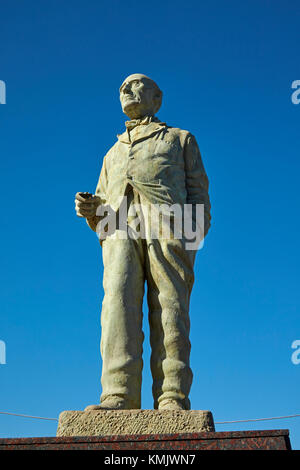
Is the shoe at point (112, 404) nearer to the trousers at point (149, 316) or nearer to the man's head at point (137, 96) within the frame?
the trousers at point (149, 316)

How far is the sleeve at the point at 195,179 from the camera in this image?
7.63 meters

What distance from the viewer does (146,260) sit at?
23.6 feet

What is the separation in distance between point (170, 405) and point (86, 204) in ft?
8.58

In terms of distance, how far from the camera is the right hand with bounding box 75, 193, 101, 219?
7438mm

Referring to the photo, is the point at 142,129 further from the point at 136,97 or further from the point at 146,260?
the point at 146,260

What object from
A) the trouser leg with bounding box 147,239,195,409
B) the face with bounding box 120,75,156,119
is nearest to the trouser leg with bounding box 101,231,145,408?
the trouser leg with bounding box 147,239,195,409

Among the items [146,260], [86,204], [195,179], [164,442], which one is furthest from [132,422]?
[195,179]

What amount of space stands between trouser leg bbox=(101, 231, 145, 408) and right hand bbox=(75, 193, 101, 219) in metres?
0.48

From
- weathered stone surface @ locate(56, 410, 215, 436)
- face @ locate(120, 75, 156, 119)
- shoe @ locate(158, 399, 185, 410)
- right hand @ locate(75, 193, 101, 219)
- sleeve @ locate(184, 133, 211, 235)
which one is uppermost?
face @ locate(120, 75, 156, 119)

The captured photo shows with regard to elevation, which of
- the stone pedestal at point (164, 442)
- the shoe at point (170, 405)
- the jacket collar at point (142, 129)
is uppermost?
A: the jacket collar at point (142, 129)

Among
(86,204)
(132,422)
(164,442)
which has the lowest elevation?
(164,442)

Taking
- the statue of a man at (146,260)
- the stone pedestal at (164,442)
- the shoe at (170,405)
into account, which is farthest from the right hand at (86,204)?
the stone pedestal at (164,442)

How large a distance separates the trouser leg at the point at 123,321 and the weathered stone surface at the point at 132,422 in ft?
1.38

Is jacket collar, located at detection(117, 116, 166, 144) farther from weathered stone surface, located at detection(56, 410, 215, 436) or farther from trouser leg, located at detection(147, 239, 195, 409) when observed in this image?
weathered stone surface, located at detection(56, 410, 215, 436)
